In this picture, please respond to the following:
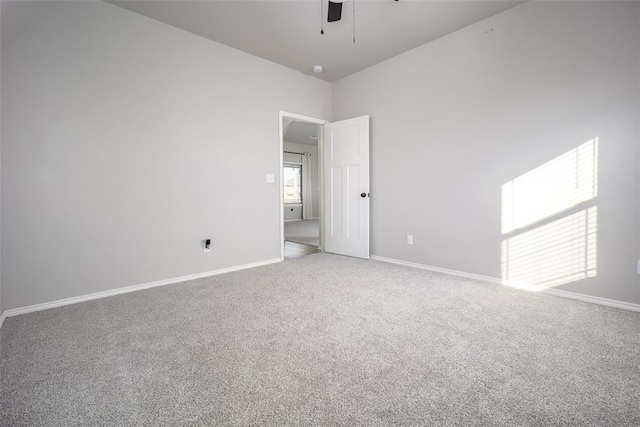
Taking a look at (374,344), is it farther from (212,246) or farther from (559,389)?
(212,246)

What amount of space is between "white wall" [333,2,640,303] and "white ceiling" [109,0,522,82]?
259 mm

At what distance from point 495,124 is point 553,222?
111 cm

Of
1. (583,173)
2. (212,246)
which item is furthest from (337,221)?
(583,173)

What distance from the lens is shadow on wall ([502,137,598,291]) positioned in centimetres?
252

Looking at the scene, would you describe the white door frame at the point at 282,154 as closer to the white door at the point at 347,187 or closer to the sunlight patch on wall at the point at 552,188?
the white door at the point at 347,187

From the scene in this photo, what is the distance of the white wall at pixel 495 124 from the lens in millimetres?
2375

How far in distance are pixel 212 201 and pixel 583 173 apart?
12.1ft

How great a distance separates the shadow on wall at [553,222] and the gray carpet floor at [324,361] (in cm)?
29

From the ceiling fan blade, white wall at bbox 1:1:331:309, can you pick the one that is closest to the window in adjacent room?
white wall at bbox 1:1:331:309

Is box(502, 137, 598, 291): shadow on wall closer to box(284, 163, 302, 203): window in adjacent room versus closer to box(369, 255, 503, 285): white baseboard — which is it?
box(369, 255, 503, 285): white baseboard

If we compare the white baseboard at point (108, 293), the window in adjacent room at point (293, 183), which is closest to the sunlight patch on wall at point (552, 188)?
the white baseboard at point (108, 293)

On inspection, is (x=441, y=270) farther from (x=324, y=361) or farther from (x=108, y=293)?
(x=108, y=293)

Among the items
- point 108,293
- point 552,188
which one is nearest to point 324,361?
point 108,293

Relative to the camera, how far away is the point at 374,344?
1831mm
